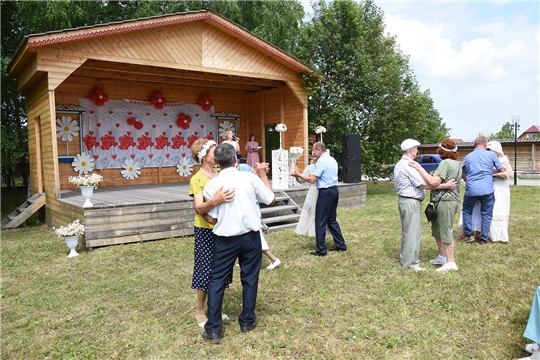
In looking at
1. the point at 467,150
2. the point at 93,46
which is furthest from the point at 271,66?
the point at 467,150

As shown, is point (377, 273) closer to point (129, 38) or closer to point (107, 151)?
point (129, 38)

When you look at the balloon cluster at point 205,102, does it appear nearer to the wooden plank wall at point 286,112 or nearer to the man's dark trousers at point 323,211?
the wooden plank wall at point 286,112

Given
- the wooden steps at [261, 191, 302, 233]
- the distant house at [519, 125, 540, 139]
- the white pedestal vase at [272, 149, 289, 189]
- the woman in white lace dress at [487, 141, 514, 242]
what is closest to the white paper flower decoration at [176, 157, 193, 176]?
the white pedestal vase at [272, 149, 289, 189]

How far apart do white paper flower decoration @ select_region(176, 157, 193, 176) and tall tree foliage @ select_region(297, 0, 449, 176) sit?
13.8 ft

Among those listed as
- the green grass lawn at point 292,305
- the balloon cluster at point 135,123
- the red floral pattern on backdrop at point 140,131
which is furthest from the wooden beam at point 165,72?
the green grass lawn at point 292,305

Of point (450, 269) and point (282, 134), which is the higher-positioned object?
point (282, 134)

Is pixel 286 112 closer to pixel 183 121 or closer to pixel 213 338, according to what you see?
pixel 183 121

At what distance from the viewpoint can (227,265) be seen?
10.5ft

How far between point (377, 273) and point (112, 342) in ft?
9.94

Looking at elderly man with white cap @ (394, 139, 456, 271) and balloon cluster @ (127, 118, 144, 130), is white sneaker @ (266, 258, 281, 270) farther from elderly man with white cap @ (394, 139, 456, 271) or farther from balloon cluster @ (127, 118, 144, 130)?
balloon cluster @ (127, 118, 144, 130)

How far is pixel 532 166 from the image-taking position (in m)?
26.3

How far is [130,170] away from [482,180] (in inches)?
368

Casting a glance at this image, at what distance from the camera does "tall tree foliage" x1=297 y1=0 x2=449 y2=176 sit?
13000mm

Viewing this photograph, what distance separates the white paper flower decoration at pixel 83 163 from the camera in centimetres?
1103
